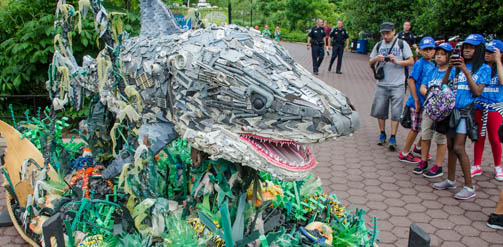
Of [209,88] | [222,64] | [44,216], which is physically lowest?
[44,216]

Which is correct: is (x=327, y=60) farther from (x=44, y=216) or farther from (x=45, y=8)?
(x=44, y=216)

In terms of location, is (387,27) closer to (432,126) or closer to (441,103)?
(432,126)

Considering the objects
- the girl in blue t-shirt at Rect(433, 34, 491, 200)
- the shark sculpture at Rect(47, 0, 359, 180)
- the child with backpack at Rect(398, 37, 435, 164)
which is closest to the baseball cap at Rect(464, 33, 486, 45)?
the girl in blue t-shirt at Rect(433, 34, 491, 200)

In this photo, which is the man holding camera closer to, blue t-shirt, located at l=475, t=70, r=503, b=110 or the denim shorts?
blue t-shirt, located at l=475, t=70, r=503, b=110

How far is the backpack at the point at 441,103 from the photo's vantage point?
3961mm

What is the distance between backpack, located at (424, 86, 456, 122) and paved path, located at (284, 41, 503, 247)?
894mm

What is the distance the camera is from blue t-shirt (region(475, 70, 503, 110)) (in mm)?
4172

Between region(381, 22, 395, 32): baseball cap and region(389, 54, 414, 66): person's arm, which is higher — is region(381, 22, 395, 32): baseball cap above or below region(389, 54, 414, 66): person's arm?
above

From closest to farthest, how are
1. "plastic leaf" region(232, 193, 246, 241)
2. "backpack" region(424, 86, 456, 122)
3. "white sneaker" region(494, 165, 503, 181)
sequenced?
"plastic leaf" region(232, 193, 246, 241) → "backpack" region(424, 86, 456, 122) → "white sneaker" region(494, 165, 503, 181)

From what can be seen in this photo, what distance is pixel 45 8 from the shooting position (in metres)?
6.16

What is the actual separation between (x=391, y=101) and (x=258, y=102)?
3.95 meters

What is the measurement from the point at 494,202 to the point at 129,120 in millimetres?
3712

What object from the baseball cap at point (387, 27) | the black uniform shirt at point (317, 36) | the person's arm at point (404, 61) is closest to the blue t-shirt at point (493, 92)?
the person's arm at point (404, 61)

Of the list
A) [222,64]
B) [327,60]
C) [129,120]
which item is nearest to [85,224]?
[129,120]
